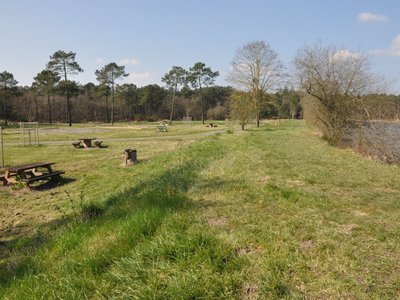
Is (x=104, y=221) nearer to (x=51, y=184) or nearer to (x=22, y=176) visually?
(x=51, y=184)

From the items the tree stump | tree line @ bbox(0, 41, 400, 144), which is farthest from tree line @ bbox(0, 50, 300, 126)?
the tree stump

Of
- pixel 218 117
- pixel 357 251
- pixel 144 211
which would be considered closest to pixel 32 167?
pixel 144 211

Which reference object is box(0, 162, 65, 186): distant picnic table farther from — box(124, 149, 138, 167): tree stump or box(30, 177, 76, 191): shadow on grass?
box(124, 149, 138, 167): tree stump

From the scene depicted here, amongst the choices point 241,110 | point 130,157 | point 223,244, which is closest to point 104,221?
point 223,244

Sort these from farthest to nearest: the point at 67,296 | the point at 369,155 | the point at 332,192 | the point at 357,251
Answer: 1. the point at 369,155
2. the point at 332,192
3. the point at 357,251
4. the point at 67,296

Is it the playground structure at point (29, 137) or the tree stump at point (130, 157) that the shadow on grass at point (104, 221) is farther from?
the playground structure at point (29, 137)

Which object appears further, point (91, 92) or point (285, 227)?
point (91, 92)

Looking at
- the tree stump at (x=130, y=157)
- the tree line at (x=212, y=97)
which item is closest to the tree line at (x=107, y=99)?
the tree line at (x=212, y=97)

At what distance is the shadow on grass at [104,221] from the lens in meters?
4.63

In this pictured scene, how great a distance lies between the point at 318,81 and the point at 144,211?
1881 centimetres

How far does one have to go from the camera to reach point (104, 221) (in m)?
5.54

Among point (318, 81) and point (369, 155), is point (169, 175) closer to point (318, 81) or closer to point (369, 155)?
point (369, 155)

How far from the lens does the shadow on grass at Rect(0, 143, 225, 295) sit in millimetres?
4628

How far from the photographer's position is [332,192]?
250 inches
